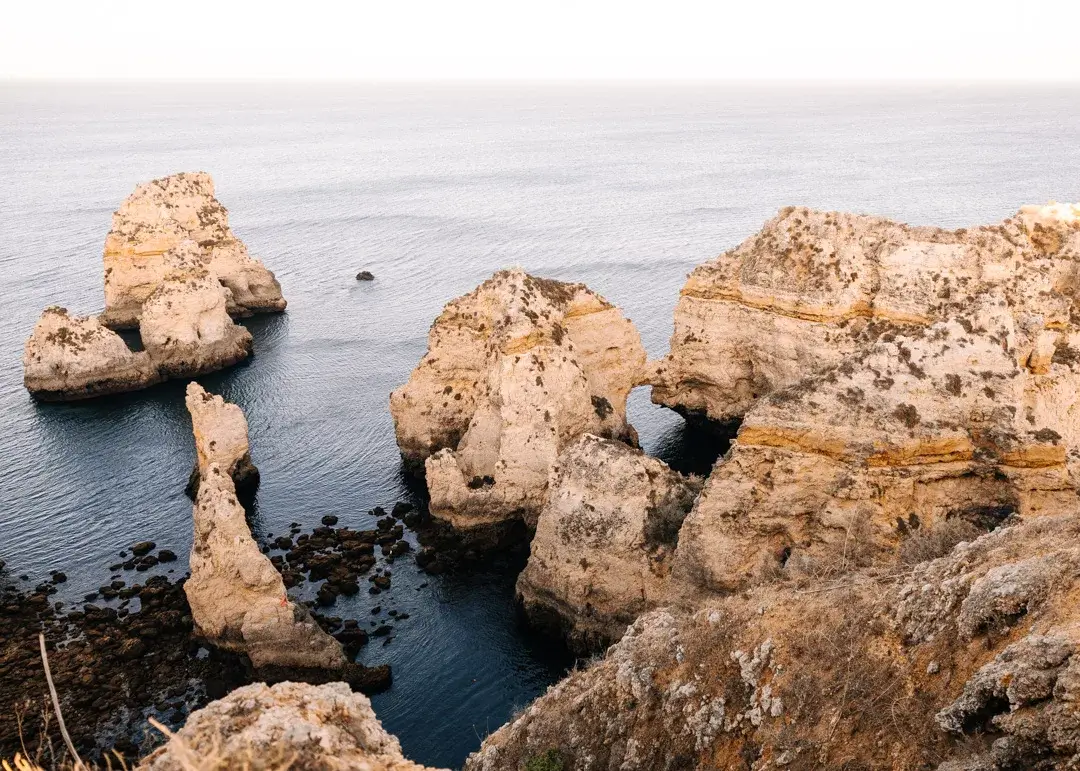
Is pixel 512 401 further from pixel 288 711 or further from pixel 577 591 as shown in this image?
pixel 288 711

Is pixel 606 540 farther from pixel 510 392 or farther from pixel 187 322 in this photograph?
pixel 187 322

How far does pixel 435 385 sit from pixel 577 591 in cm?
1753

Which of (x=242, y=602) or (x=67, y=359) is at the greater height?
(x=67, y=359)

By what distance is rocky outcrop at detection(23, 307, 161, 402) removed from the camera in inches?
2518

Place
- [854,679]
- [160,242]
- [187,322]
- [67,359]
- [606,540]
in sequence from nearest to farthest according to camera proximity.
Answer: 1. [854,679]
2. [606,540]
3. [67,359]
4. [187,322]
5. [160,242]

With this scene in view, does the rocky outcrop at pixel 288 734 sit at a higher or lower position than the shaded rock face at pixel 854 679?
higher

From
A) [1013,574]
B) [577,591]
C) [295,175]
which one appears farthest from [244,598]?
[295,175]

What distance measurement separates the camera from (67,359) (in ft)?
210

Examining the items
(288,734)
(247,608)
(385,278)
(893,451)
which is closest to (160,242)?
(385,278)

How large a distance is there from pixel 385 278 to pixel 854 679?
271ft

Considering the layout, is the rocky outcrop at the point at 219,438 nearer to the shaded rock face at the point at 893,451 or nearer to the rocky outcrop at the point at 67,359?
the rocky outcrop at the point at 67,359

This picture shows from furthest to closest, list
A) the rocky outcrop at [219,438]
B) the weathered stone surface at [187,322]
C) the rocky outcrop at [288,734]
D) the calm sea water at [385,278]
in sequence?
the weathered stone surface at [187,322] < the rocky outcrop at [219,438] < the calm sea water at [385,278] < the rocky outcrop at [288,734]

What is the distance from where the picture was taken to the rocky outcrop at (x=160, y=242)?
75000mm

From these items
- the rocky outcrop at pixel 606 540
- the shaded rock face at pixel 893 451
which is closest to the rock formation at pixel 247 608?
the rocky outcrop at pixel 606 540
